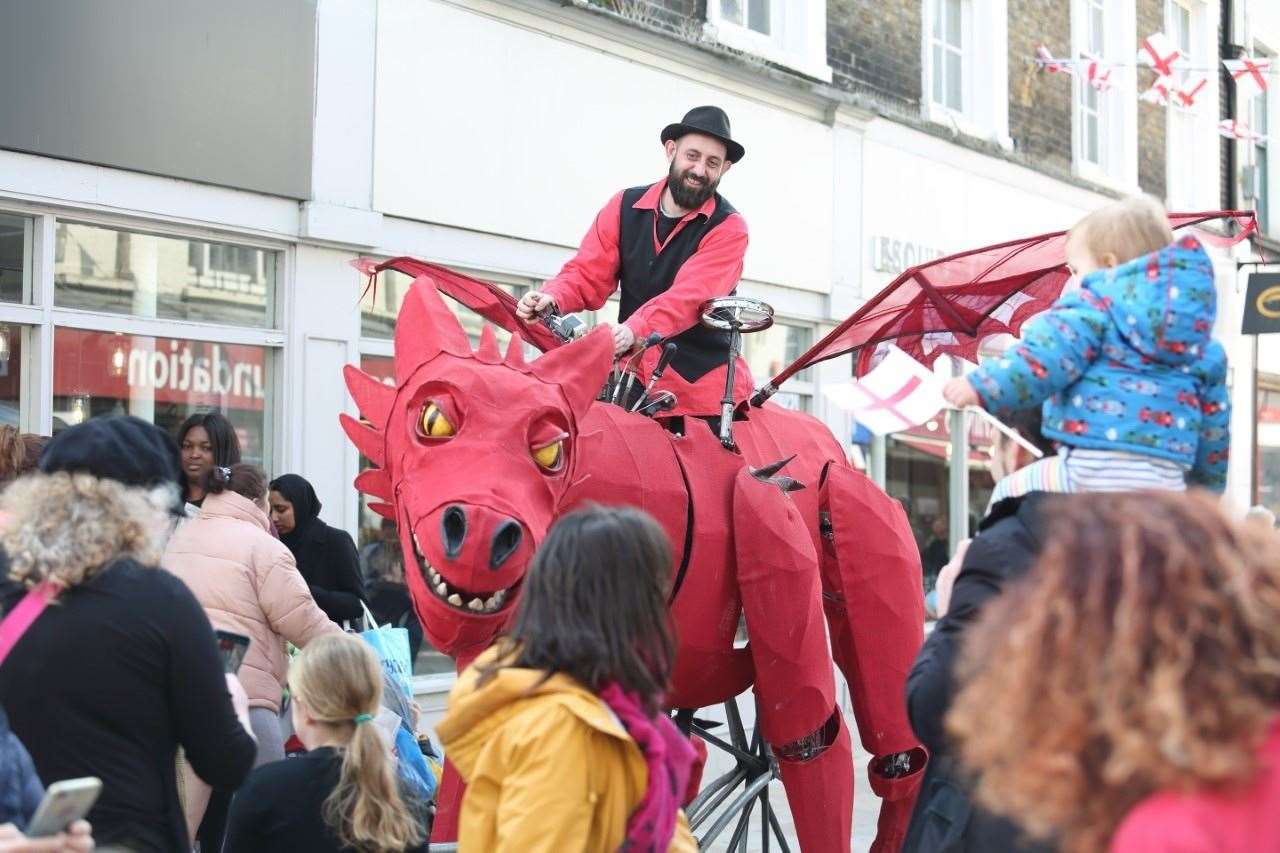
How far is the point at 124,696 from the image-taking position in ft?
9.93

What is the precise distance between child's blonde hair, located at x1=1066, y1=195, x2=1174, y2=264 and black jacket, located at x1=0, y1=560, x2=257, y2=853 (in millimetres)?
1924

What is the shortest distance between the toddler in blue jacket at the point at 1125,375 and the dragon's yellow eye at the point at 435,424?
1.53 metres

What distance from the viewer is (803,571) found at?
498 cm

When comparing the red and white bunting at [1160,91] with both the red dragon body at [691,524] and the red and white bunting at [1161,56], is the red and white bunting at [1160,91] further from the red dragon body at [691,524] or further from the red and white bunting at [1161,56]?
the red dragon body at [691,524]

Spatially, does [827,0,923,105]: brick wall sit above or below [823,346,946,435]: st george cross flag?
above

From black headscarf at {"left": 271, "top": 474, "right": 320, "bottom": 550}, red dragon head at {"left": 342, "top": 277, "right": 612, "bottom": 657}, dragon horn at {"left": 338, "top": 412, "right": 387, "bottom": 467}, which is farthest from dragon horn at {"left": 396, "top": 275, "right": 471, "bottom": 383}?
black headscarf at {"left": 271, "top": 474, "right": 320, "bottom": 550}

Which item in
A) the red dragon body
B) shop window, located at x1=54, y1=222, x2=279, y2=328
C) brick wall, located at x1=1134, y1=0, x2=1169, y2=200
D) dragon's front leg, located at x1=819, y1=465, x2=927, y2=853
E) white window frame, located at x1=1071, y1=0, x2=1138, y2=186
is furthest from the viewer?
brick wall, located at x1=1134, y1=0, x2=1169, y2=200

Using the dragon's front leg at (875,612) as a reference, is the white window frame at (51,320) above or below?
above

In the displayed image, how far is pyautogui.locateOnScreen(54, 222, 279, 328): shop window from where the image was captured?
8.18m

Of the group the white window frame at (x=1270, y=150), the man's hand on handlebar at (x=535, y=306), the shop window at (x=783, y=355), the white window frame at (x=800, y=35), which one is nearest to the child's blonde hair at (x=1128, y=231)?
the man's hand on handlebar at (x=535, y=306)

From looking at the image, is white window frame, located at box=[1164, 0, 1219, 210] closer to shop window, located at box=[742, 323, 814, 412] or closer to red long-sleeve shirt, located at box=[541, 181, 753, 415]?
shop window, located at box=[742, 323, 814, 412]

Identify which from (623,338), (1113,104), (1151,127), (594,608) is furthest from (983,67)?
Result: (594,608)

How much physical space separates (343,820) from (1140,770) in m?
2.29

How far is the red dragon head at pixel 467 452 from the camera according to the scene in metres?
3.75
